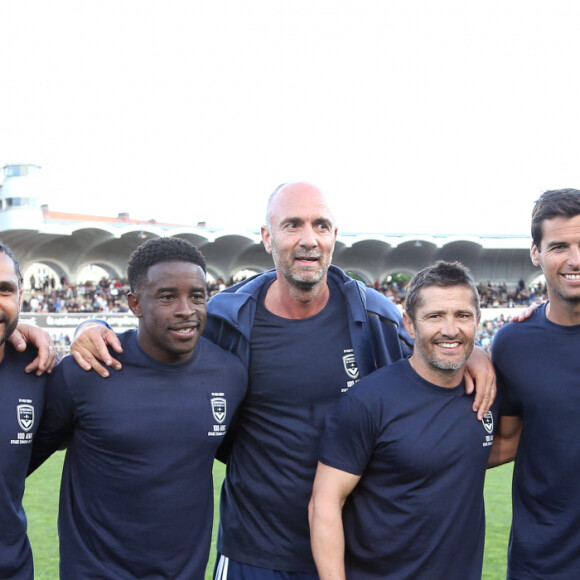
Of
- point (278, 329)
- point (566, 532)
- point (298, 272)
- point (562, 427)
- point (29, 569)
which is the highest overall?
point (298, 272)

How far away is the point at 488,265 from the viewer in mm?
41062

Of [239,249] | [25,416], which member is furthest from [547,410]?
[239,249]

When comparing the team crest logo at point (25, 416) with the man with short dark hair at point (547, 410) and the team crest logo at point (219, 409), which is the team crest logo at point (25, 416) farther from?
the man with short dark hair at point (547, 410)

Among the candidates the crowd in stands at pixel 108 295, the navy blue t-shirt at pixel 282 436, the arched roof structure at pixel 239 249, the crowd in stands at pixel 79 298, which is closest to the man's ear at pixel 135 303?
the navy blue t-shirt at pixel 282 436

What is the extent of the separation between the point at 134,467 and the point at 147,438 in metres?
0.14

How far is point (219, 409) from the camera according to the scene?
3312 mm

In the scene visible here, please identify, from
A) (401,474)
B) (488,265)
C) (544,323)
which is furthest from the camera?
(488,265)

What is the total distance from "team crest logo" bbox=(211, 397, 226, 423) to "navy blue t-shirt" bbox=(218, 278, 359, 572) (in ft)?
0.81

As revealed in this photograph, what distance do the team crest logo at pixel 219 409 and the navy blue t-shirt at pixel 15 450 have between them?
78 centimetres

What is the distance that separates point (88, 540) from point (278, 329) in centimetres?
133

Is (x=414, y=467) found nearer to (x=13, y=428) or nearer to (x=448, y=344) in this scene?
(x=448, y=344)

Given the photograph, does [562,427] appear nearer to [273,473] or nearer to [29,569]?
[273,473]

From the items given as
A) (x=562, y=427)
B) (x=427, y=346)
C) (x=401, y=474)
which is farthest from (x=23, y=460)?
(x=562, y=427)

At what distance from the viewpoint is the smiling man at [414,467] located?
2977 millimetres
